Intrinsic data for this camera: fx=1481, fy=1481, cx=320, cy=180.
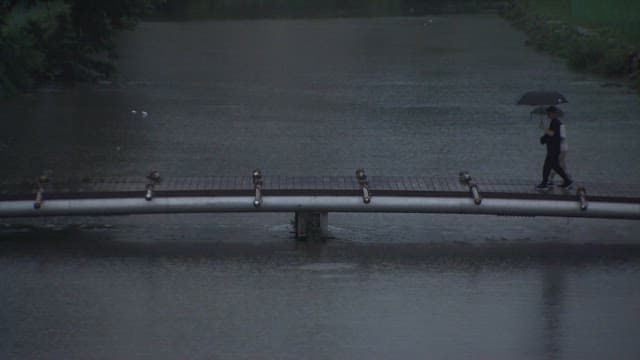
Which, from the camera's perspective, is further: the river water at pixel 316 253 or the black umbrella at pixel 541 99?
the black umbrella at pixel 541 99

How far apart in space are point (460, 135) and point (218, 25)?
33655 millimetres

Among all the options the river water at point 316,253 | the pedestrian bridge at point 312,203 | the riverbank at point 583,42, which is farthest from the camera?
the riverbank at point 583,42

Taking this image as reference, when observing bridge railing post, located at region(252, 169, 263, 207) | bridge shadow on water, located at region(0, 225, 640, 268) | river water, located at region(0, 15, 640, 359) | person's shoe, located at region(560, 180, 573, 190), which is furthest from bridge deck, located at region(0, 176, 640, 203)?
bridge shadow on water, located at region(0, 225, 640, 268)

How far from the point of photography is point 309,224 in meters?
15.6

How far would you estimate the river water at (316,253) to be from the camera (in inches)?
464

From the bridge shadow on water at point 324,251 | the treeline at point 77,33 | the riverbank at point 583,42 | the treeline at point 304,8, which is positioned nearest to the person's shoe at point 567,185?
the bridge shadow on water at point 324,251

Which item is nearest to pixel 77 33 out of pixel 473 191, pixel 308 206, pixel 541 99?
pixel 541 99

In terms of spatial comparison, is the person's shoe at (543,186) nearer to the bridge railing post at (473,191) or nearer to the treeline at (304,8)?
the bridge railing post at (473,191)

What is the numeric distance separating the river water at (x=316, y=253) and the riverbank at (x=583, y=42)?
6.24 m

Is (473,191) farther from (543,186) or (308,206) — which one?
(543,186)

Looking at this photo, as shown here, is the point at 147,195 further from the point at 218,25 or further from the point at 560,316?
the point at 218,25

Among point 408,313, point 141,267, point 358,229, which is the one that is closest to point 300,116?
point 358,229

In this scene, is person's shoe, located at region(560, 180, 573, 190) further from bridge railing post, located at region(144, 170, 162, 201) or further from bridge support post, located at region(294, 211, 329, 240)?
bridge railing post, located at region(144, 170, 162, 201)

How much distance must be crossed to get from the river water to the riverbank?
20.5 feet
